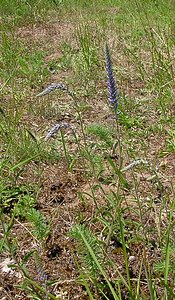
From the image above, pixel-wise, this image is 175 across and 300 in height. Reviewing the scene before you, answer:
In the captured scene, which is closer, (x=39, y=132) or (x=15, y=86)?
(x=39, y=132)

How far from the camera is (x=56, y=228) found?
204 cm

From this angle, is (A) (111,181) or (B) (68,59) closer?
(A) (111,181)

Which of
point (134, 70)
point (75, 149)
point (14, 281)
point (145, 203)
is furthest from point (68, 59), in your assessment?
point (14, 281)

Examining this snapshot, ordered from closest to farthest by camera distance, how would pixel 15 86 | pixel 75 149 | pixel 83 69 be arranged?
pixel 75 149 < pixel 15 86 < pixel 83 69

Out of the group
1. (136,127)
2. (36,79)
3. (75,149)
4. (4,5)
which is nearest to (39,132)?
(75,149)

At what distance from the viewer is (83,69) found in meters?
4.07

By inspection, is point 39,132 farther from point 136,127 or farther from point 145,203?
point 145,203

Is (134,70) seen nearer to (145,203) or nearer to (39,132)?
(39,132)

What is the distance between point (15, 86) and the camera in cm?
382

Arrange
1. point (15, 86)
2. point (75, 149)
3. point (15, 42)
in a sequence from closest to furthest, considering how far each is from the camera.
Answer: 1. point (75, 149)
2. point (15, 86)
3. point (15, 42)

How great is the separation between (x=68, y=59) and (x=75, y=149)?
1905 mm

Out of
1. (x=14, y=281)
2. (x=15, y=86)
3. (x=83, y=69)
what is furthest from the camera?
(x=83, y=69)

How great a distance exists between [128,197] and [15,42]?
3411mm

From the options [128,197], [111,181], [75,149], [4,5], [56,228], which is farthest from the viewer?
[4,5]
